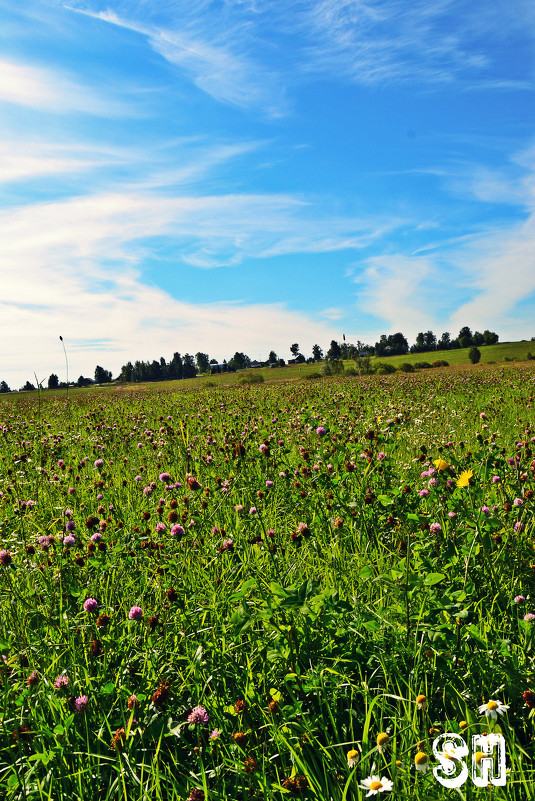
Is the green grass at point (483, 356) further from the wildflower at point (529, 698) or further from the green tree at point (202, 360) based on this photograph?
the green tree at point (202, 360)

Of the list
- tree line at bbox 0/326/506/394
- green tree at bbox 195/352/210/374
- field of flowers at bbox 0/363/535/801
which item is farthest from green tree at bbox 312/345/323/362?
field of flowers at bbox 0/363/535/801

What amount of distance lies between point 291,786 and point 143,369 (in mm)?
143648

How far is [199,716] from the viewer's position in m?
1.85

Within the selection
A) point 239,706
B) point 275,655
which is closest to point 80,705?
point 239,706

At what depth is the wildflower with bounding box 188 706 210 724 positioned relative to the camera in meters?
1.85

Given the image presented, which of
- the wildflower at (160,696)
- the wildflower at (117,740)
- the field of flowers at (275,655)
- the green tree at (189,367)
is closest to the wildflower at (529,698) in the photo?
the field of flowers at (275,655)

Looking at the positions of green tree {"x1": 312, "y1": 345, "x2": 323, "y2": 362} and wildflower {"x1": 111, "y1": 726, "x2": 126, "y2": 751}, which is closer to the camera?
wildflower {"x1": 111, "y1": 726, "x2": 126, "y2": 751}

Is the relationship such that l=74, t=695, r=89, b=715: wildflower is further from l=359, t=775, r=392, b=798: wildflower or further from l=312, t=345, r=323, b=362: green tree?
l=312, t=345, r=323, b=362: green tree

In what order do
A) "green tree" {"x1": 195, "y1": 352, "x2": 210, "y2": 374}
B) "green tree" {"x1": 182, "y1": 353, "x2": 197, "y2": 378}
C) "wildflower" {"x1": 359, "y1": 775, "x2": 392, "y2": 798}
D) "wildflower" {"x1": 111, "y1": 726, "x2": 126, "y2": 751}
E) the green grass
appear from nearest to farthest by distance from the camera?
"wildflower" {"x1": 359, "y1": 775, "x2": 392, "y2": 798} → "wildflower" {"x1": 111, "y1": 726, "x2": 126, "y2": 751} → the green grass → "green tree" {"x1": 182, "y1": 353, "x2": 197, "y2": 378} → "green tree" {"x1": 195, "y1": 352, "x2": 210, "y2": 374}

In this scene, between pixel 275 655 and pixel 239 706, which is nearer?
pixel 239 706

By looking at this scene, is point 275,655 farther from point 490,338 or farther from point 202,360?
point 202,360

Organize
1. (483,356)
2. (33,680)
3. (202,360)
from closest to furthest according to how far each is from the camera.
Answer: (33,680), (483,356), (202,360)

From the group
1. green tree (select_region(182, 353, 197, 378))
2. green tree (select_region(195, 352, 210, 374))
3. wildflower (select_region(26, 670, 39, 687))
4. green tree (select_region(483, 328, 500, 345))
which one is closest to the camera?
wildflower (select_region(26, 670, 39, 687))

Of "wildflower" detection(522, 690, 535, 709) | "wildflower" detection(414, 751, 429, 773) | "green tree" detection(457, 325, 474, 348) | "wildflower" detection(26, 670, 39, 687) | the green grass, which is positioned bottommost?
"wildflower" detection(522, 690, 535, 709)
